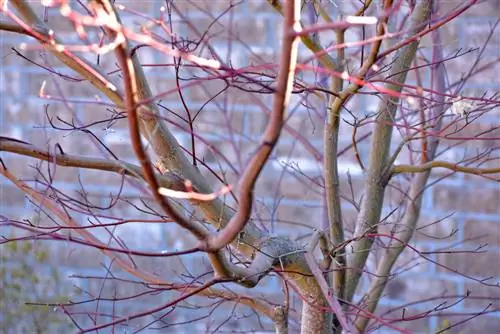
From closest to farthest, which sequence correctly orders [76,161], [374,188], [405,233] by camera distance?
[76,161], [374,188], [405,233]

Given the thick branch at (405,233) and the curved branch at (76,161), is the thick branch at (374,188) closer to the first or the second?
the thick branch at (405,233)

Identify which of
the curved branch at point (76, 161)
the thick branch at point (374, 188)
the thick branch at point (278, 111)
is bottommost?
the thick branch at point (278, 111)

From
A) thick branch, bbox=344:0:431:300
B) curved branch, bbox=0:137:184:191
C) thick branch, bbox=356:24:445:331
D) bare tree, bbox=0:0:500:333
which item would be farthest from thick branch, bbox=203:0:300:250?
thick branch, bbox=356:24:445:331

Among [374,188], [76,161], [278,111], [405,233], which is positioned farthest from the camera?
[405,233]

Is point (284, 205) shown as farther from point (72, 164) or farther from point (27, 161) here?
point (72, 164)

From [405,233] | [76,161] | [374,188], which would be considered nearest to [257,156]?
[76,161]

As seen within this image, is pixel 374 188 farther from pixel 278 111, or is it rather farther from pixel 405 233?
pixel 278 111

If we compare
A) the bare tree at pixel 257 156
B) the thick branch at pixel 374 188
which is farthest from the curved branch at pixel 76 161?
the thick branch at pixel 374 188

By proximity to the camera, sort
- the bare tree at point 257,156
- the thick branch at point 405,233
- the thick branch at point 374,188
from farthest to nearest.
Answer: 1. the thick branch at point 405,233
2. the thick branch at point 374,188
3. the bare tree at point 257,156

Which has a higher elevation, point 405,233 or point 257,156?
point 405,233

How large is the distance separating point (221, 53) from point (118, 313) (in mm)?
1010

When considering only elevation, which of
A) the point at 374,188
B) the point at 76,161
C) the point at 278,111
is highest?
the point at 374,188

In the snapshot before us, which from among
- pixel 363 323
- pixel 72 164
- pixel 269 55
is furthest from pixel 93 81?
pixel 269 55

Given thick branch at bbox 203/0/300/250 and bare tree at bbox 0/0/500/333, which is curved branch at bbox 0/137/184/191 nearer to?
bare tree at bbox 0/0/500/333
